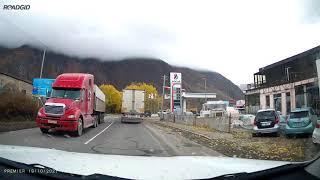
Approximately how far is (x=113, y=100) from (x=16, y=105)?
16184 millimetres

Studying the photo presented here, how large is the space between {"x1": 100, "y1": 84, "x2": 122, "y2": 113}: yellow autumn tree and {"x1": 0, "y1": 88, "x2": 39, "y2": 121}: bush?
9469mm

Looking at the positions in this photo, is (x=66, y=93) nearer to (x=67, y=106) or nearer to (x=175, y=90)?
(x=67, y=106)

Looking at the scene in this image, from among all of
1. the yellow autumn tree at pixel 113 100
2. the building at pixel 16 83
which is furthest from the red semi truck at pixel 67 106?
the yellow autumn tree at pixel 113 100

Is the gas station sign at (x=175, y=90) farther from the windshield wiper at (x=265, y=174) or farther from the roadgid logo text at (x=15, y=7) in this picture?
the windshield wiper at (x=265, y=174)

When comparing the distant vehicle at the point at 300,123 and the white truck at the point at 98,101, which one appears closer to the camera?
the distant vehicle at the point at 300,123

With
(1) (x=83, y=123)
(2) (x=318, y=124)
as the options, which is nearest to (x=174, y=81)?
(1) (x=83, y=123)

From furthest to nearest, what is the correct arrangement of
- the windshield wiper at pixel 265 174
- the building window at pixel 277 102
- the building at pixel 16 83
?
the building window at pixel 277 102, the building at pixel 16 83, the windshield wiper at pixel 265 174

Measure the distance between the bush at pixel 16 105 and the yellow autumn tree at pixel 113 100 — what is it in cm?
947

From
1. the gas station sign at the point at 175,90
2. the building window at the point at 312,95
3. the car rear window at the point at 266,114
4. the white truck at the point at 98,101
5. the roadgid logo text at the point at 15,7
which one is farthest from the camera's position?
the gas station sign at the point at 175,90

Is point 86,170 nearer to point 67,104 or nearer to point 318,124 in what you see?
point 318,124

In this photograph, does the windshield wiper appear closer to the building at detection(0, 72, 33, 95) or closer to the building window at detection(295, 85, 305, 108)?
the building at detection(0, 72, 33, 95)

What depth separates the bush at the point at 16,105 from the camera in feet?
87.5

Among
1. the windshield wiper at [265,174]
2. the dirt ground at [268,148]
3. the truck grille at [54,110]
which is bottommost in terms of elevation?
the dirt ground at [268,148]

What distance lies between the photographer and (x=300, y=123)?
66.2ft
